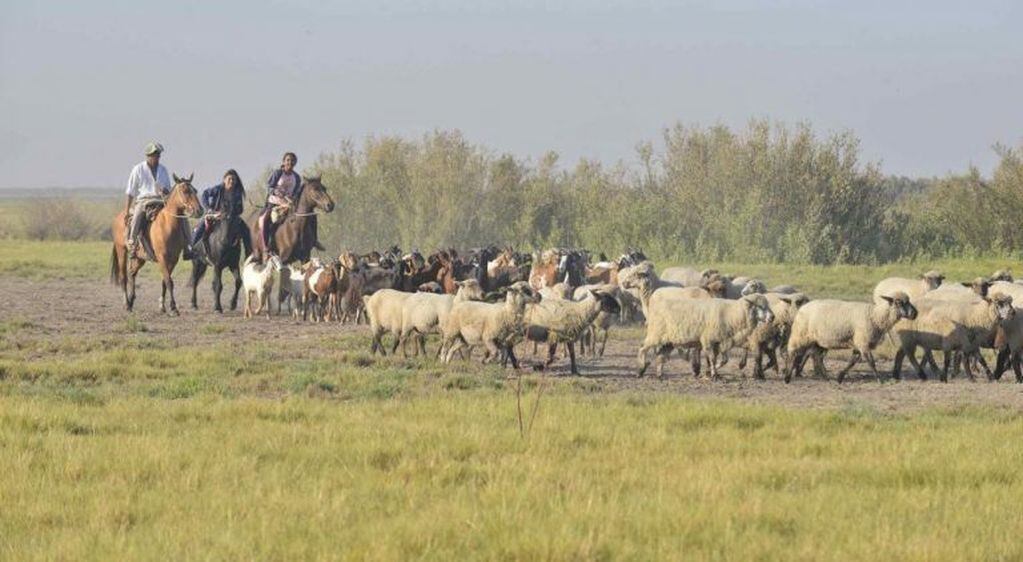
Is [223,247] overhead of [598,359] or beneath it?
overhead

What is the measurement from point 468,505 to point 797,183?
34.1 metres

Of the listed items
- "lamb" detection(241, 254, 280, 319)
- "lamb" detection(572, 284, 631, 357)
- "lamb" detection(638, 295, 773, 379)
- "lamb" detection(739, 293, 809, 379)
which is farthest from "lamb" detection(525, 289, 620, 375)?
"lamb" detection(241, 254, 280, 319)

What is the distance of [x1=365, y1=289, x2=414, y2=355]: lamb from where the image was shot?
57.2 feet

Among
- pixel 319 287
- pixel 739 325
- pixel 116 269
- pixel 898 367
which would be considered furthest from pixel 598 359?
pixel 116 269

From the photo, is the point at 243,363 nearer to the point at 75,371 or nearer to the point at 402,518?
the point at 75,371

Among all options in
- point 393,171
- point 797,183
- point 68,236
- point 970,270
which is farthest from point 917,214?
point 68,236

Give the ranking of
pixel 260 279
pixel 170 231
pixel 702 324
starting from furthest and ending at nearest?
pixel 260 279 → pixel 170 231 → pixel 702 324

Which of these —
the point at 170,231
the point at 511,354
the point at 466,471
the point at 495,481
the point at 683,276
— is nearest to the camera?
the point at 495,481

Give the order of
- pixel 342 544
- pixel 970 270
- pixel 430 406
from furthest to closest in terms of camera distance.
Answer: pixel 970 270 < pixel 430 406 < pixel 342 544

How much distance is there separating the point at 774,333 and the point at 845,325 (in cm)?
84

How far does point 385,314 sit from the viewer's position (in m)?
17.5

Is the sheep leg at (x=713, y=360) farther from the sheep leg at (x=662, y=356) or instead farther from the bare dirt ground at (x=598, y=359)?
the sheep leg at (x=662, y=356)

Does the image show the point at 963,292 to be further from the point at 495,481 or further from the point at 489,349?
the point at 495,481

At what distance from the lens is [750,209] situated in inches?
1575
